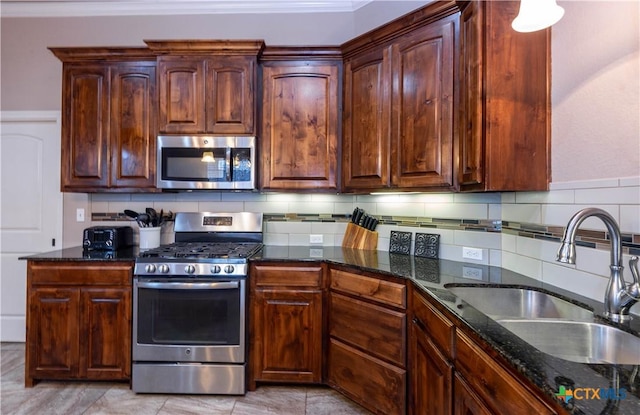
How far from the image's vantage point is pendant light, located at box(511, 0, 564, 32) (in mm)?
1144

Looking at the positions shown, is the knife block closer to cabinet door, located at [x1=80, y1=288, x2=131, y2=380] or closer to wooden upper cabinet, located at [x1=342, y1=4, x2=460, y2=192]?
wooden upper cabinet, located at [x1=342, y1=4, x2=460, y2=192]

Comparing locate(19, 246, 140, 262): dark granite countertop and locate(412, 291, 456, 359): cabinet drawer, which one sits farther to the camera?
locate(19, 246, 140, 262): dark granite countertop

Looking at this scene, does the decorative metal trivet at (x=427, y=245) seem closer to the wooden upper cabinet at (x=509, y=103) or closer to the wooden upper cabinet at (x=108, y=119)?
the wooden upper cabinet at (x=509, y=103)

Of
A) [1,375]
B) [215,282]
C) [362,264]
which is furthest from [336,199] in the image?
[1,375]

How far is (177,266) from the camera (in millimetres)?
2074

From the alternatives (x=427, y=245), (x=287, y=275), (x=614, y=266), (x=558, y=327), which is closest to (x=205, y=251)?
(x=287, y=275)

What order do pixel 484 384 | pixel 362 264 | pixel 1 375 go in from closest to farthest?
pixel 484 384 → pixel 362 264 → pixel 1 375

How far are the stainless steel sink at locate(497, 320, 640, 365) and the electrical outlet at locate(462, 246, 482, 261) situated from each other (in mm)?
878

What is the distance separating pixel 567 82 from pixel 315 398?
2301 millimetres

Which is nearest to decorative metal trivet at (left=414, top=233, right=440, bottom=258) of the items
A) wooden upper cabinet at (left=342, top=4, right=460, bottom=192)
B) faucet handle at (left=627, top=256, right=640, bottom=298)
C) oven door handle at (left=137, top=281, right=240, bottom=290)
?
wooden upper cabinet at (left=342, top=4, right=460, bottom=192)

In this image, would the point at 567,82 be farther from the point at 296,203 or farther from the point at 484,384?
the point at 296,203

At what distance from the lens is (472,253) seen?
2037mm

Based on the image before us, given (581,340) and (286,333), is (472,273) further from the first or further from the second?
(286,333)

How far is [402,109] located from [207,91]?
4.82 feet
